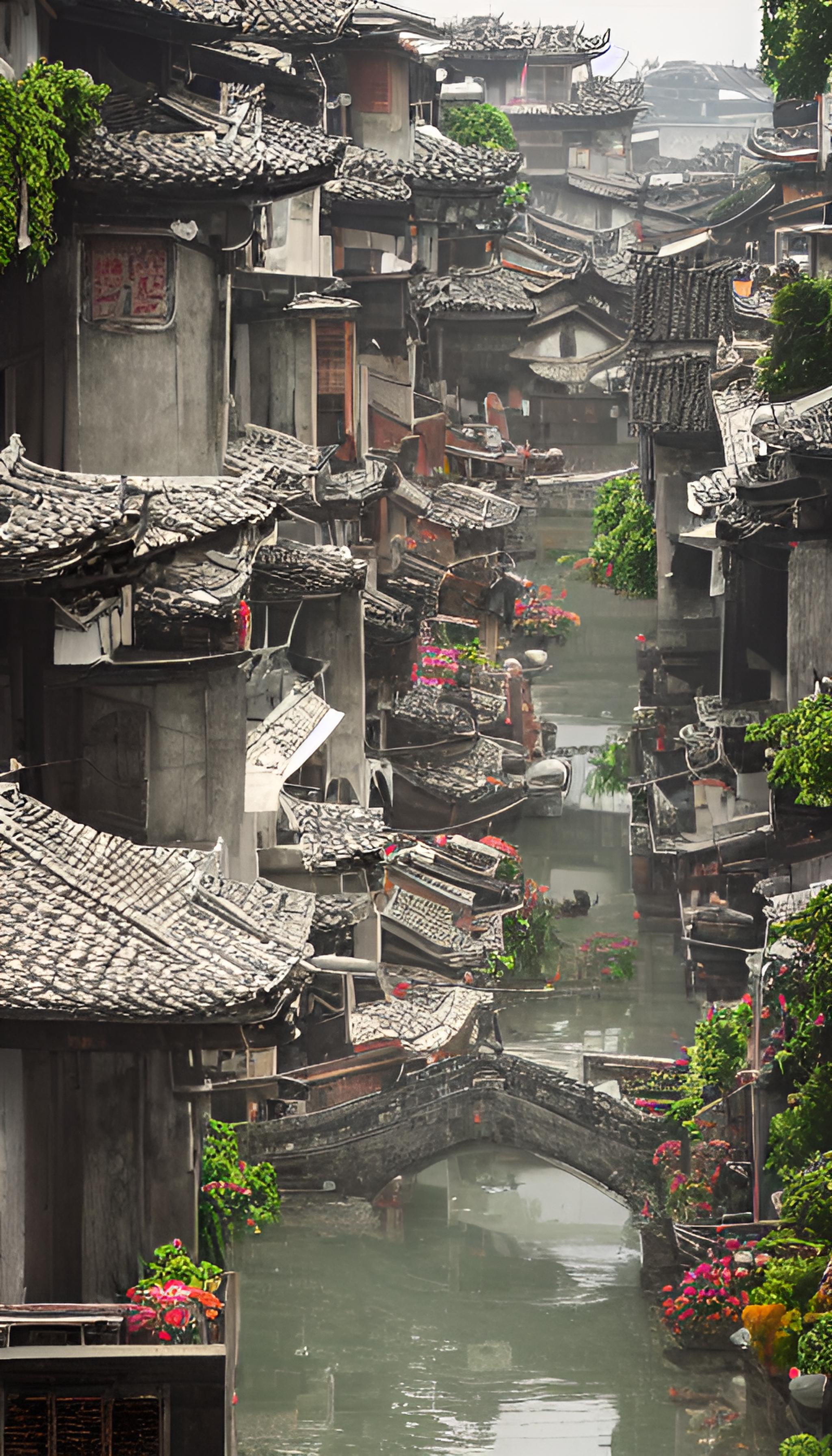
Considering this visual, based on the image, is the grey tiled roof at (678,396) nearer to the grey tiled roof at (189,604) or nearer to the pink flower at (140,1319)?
the grey tiled roof at (189,604)

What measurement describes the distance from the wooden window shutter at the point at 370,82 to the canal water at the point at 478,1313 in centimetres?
2194

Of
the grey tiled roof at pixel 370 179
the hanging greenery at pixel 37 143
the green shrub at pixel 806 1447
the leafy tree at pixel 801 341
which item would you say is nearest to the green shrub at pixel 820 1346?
the green shrub at pixel 806 1447

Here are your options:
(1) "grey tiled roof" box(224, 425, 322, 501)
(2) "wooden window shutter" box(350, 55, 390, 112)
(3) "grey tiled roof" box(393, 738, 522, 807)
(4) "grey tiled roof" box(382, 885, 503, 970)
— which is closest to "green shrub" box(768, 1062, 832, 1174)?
(1) "grey tiled roof" box(224, 425, 322, 501)

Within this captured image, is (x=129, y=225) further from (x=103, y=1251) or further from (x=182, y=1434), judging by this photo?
(x=182, y=1434)

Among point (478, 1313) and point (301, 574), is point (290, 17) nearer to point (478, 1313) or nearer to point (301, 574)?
point (301, 574)

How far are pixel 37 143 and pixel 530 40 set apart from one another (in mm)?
81453

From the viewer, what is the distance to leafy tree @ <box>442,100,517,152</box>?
248 feet

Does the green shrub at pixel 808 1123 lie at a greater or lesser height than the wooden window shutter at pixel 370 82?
lesser

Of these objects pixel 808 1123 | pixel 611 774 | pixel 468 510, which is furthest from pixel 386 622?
pixel 808 1123

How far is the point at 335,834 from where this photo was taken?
34406mm

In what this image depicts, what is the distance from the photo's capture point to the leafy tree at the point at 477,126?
7562 centimetres

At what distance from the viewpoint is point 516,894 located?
165 feet

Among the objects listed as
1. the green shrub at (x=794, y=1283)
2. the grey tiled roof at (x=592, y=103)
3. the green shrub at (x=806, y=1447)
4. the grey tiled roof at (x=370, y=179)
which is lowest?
the green shrub at (x=806, y=1447)

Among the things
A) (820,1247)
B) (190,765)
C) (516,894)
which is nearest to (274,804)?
(190,765)
